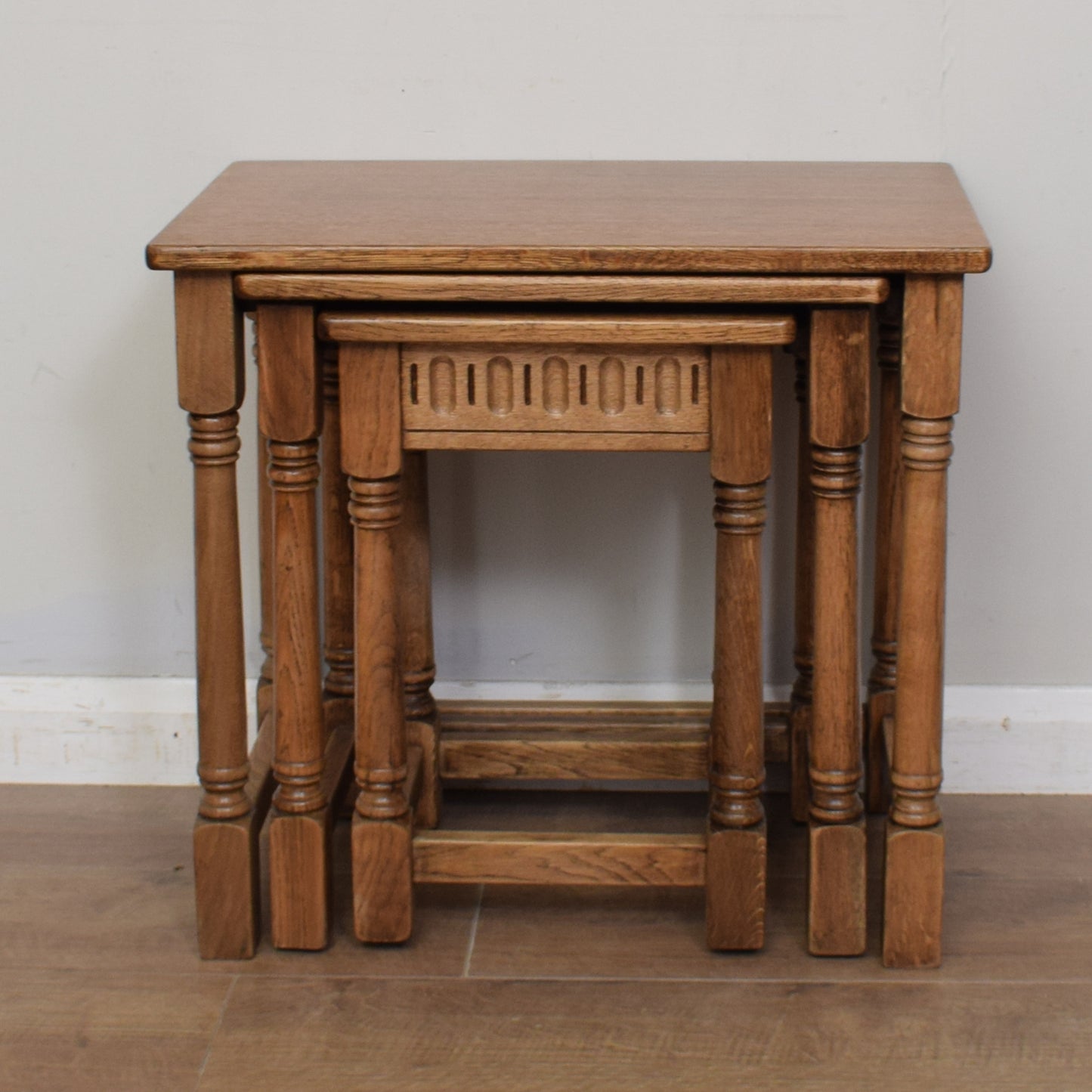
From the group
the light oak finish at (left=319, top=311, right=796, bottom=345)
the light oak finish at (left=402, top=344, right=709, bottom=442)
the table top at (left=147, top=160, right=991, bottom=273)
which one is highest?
the table top at (left=147, top=160, right=991, bottom=273)

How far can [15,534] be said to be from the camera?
2.32 metres

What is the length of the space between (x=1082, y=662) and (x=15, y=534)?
1446mm

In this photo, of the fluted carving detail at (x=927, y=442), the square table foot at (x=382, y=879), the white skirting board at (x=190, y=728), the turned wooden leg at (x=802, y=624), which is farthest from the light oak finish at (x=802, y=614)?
the square table foot at (x=382, y=879)

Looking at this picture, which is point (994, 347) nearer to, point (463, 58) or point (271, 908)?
point (463, 58)

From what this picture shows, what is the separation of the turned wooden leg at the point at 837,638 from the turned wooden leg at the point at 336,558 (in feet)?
1.96

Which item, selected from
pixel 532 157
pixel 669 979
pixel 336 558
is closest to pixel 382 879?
pixel 669 979

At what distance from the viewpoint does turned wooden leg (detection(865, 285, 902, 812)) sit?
6.84 feet

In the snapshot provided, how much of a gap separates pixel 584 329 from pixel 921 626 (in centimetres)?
47

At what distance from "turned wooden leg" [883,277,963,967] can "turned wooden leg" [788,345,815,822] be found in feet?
1.03

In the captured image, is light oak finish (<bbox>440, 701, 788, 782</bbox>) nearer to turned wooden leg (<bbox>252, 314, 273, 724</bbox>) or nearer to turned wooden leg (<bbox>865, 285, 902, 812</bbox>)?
turned wooden leg (<bbox>865, 285, 902, 812</bbox>)

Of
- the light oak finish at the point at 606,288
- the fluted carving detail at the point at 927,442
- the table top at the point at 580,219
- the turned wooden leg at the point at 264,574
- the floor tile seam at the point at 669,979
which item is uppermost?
the table top at the point at 580,219

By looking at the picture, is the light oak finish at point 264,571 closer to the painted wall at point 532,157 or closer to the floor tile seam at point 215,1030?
the painted wall at point 532,157

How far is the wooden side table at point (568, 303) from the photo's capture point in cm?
164

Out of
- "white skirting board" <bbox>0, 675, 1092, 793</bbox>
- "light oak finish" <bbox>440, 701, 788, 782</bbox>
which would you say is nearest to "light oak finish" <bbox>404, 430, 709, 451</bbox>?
"light oak finish" <bbox>440, 701, 788, 782</bbox>
